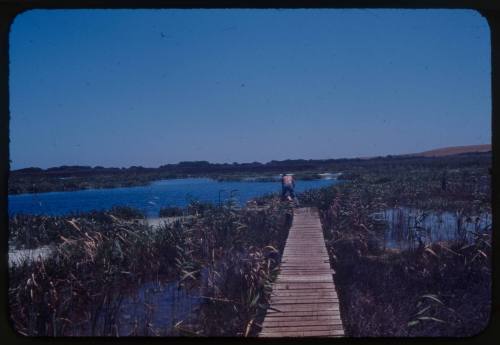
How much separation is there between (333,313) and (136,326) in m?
1.68

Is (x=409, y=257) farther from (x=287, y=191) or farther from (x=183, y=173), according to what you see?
(x=183, y=173)

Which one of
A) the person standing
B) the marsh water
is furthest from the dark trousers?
the marsh water

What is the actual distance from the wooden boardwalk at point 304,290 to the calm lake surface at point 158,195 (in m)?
0.52

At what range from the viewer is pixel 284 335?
139 inches

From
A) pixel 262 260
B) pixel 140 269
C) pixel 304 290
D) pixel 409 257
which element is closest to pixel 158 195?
pixel 140 269

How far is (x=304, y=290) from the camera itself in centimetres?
424

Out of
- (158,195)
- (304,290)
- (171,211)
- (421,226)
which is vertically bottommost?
(304,290)

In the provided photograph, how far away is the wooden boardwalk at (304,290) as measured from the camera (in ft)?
12.0

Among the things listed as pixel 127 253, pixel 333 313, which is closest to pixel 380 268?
pixel 333 313

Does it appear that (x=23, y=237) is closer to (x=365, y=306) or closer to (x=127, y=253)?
(x=127, y=253)

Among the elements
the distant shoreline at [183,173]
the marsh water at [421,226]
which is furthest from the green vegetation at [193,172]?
the marsh water at [421,226]

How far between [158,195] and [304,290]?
1.65 meters

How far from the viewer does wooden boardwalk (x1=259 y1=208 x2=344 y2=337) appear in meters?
3.67

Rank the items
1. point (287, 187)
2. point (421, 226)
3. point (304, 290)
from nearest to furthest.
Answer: point (304, 290) → point (287, 187) → point (421, 226)
